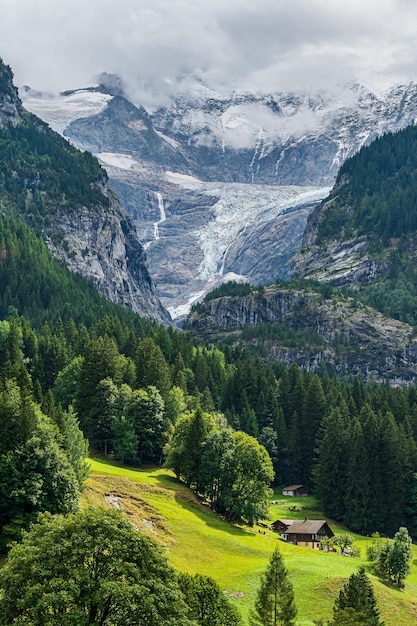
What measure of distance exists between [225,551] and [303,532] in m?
25.0

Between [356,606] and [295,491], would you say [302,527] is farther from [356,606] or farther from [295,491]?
[356,606]

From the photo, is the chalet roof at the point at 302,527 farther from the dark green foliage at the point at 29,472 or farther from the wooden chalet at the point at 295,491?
the dark green foliage at the point at 29,472

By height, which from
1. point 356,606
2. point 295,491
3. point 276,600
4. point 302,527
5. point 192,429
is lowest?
point 295,491

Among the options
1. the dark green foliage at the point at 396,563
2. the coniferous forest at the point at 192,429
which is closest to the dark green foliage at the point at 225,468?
the coniferous forest at the point at 192,429

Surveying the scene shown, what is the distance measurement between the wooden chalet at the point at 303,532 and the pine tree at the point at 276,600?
153 ft

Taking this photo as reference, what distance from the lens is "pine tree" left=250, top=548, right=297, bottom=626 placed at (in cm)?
5688

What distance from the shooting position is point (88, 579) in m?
39.8

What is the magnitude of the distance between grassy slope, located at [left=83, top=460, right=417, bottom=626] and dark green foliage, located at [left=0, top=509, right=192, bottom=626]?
29.0 meters

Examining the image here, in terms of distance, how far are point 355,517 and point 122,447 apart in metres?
41.8

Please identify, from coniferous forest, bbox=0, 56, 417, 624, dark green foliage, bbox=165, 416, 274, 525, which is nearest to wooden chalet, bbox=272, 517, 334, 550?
dark green foliage, bbox=165, 416, 274, 525

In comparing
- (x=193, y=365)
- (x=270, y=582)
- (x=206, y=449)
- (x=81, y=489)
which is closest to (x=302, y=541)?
(x=206, y=449)

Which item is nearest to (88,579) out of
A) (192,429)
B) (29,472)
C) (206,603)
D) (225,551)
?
(206,603)

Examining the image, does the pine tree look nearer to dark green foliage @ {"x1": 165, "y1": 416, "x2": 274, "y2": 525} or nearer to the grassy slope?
the grassy slope

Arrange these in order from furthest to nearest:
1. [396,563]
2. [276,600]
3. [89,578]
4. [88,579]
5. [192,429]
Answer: [192,429] → [396,563] → [276,600] → [89,578] → [88,579]
